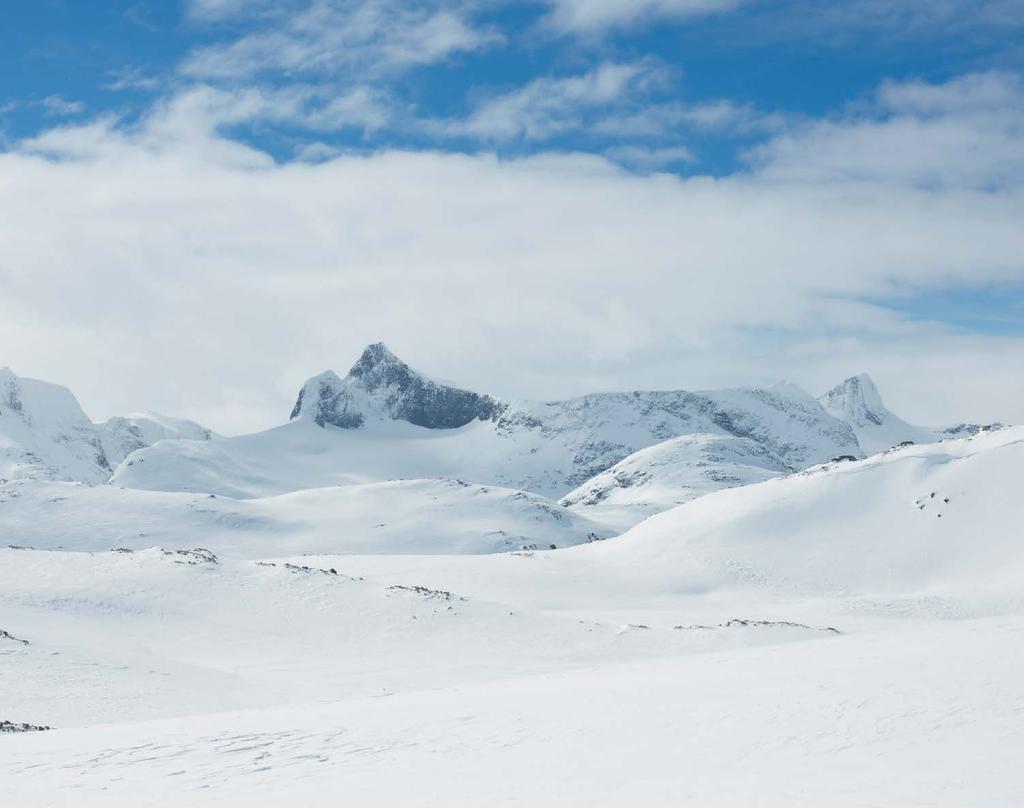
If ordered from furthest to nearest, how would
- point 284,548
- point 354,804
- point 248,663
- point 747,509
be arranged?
point 284,548, point 747,509, point 248,663, point 354,804

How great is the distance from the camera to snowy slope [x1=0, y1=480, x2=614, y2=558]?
9512cm

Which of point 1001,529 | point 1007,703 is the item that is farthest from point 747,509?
point 1007,703

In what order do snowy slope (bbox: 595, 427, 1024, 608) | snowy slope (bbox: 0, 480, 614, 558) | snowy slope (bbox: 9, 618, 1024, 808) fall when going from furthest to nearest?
snowy slope (bbox: 0, 480, 614, 558), snowy slope (bbox: 595, 427, 1024, 608), snowy slope (bbox: 9, 618, 1024, 808)

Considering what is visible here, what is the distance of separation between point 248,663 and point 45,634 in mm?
6412

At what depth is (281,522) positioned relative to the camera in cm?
10606

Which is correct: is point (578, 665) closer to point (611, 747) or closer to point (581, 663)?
point (581, 663)

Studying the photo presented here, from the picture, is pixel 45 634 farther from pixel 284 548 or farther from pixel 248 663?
pixel 284 548

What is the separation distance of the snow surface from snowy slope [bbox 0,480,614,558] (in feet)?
139

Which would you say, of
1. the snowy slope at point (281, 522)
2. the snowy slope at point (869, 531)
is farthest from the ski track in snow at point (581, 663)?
the snowy slope at point (281, 522)

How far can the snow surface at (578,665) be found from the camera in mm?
12617

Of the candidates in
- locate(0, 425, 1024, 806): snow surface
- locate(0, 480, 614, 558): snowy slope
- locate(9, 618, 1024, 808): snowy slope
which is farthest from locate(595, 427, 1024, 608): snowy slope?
locate(0, 480, 614, 558): snowy slope

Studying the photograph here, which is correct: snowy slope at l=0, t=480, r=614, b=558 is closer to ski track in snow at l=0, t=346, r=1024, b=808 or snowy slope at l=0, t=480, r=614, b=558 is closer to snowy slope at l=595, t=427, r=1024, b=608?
ski track in snow at l=0, t=346, r=1024, b=808

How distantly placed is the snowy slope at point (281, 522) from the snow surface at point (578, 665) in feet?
139

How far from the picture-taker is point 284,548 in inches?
3765
